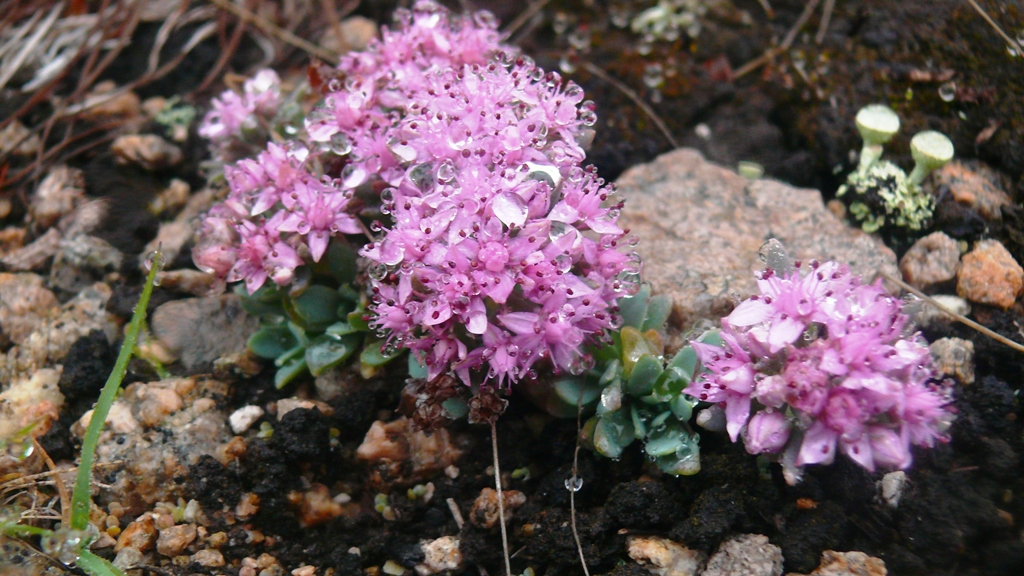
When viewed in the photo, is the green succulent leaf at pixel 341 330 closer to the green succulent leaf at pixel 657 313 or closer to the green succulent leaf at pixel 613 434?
the green succulent leaf at pixel 613 434

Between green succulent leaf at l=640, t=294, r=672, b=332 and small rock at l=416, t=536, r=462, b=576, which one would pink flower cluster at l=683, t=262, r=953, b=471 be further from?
small rock at l=416, t=536, r=462, b=576

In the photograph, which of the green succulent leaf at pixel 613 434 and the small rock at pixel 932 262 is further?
the small rock at pixel 932 262

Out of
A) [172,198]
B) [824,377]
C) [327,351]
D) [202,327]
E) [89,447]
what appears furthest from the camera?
[172,198]

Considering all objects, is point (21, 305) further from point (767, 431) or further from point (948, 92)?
point (948, 92)

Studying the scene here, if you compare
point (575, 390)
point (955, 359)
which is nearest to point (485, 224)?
point (575, 390)

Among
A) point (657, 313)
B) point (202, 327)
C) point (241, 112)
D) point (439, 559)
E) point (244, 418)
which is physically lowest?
point (439, 559)

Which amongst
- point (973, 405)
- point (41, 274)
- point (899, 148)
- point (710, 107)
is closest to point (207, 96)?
point (41, 274)

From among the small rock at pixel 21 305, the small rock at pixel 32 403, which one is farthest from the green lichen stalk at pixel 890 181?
the small rock at pixel 21 305

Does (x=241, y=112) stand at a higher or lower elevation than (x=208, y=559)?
higher
